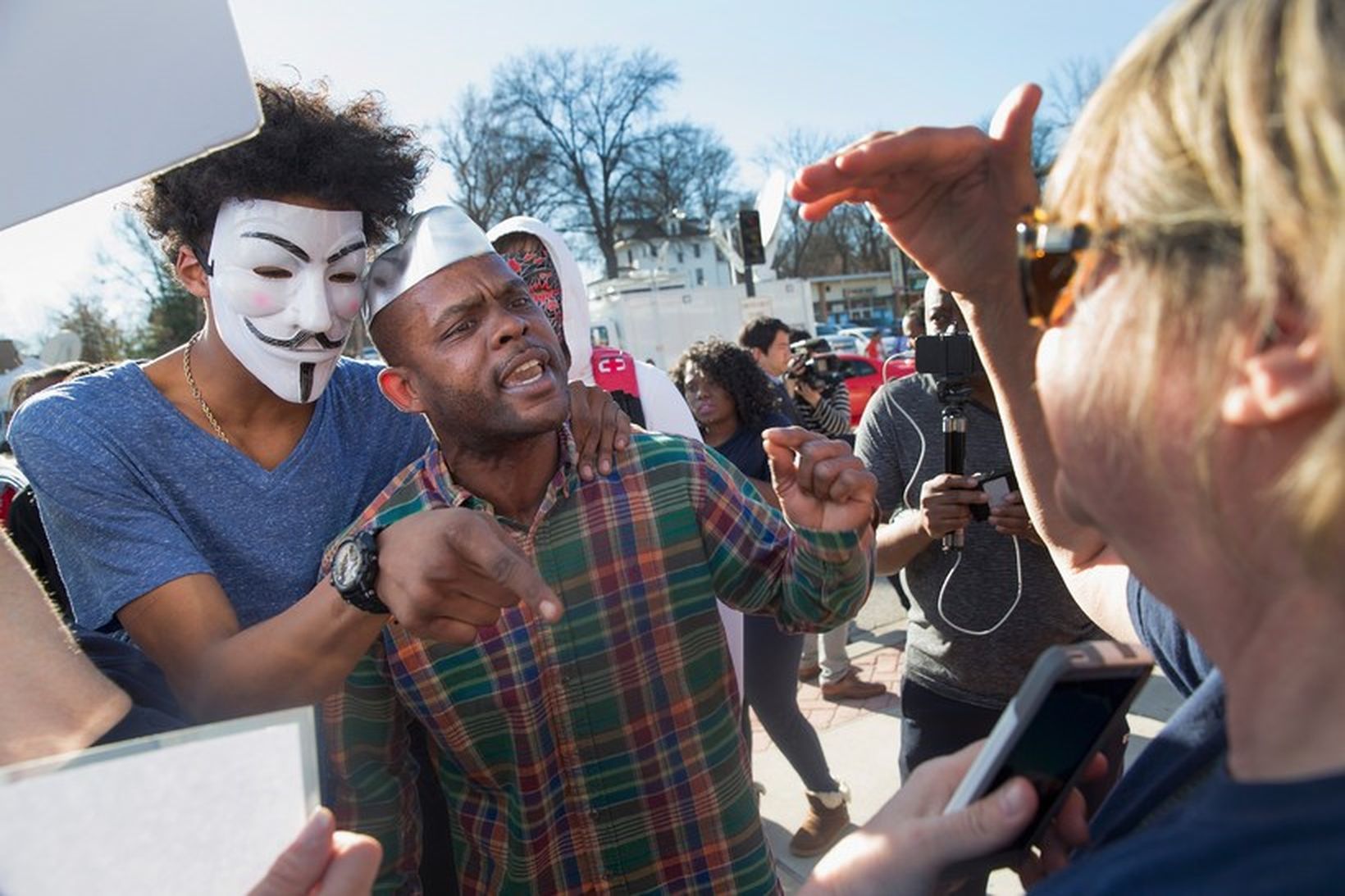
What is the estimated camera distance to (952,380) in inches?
105

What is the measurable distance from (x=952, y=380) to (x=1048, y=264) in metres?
1.80

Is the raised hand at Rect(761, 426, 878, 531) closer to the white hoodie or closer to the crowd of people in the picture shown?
the crowd of people

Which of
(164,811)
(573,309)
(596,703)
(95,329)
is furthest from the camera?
(95,329)

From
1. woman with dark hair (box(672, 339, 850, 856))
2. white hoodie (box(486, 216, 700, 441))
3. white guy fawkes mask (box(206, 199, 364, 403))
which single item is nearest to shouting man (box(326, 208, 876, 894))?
white guy fawkes mask (box(206, 199, 364, 403))

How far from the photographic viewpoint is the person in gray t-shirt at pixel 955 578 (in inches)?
102

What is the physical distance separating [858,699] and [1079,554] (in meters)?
3.63

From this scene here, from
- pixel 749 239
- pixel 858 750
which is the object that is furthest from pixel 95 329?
pixel 858 750

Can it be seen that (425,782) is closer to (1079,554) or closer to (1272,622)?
(1079,554)

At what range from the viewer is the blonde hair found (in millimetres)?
633

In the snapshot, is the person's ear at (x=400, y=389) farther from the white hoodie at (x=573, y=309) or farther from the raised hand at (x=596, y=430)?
the white hoodie at (x=573, y=309)

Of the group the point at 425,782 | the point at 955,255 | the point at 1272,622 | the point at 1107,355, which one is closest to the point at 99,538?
the point at 425,782

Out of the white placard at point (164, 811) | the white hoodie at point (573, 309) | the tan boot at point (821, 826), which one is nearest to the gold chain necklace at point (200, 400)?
the white hoodie at point (573, 309)

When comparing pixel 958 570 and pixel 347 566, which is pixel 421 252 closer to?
pixel 347 566

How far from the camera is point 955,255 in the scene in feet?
4.65
